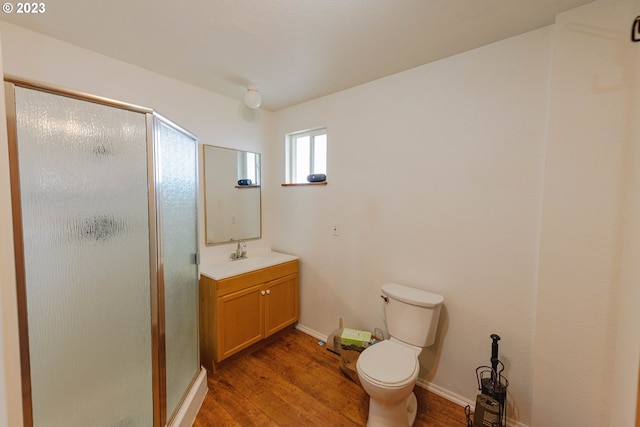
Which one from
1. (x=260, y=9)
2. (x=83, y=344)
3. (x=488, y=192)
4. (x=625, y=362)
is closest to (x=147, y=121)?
(x=260, y=9)

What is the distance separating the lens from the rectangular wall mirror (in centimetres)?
228

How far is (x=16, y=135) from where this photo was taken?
86 centimetres

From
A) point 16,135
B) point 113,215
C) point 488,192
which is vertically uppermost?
point 16,135

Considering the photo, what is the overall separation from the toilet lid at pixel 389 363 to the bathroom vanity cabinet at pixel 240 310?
3.43 feet

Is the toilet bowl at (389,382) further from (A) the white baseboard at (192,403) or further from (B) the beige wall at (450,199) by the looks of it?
(A) the white baseboard at (192,403)

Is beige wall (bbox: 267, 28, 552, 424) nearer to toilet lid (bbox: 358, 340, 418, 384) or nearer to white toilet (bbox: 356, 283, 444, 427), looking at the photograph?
white toilet (bbox: 356, 283, 444, 427)

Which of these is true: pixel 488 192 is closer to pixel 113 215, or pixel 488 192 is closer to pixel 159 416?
pixel 113 215

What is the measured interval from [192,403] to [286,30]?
7.65 ft

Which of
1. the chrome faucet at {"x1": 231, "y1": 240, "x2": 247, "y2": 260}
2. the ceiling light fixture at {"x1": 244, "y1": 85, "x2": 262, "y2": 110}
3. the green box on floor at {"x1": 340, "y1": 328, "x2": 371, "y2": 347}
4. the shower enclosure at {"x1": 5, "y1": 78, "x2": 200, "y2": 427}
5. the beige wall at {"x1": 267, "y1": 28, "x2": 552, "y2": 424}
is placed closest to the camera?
the shower enclosure at {"x1": 5, "y1": 78, "x2": 200, "y2": 427}

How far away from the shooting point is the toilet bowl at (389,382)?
4.29 ft

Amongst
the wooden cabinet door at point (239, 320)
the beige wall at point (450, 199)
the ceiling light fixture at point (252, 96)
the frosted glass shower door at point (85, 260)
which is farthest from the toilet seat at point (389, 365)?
the ceiling light fixture at point (252, 96)

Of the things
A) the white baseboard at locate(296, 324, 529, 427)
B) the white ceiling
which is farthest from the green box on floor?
the white ceiling

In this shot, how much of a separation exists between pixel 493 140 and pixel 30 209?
2.28 meters

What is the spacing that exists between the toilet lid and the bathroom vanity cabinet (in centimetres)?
105
